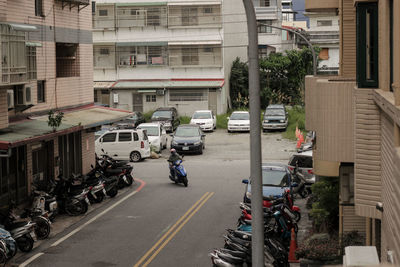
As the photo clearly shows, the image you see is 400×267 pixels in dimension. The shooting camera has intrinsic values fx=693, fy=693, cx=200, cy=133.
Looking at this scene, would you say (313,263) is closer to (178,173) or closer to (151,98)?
(178,173)

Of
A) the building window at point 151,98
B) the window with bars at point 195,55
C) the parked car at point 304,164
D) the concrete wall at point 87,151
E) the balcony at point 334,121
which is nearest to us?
the balcony at point 334,121

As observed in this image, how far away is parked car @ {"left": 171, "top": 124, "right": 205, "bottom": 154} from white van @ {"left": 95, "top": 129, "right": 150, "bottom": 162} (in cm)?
261

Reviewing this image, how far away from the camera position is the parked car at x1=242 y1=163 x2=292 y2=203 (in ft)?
69.8

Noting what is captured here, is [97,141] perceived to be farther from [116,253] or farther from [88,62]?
[116,253]

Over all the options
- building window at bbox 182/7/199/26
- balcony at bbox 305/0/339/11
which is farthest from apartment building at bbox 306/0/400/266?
building window at bbox 182/7/199/26

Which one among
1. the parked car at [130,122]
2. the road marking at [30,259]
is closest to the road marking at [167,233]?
the road marking at [30,259]

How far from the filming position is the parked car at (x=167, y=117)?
47.3 metres

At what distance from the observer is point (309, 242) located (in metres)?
15.1

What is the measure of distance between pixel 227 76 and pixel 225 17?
481 cm

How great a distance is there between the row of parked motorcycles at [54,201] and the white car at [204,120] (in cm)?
1812

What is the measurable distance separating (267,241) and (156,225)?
6042mm

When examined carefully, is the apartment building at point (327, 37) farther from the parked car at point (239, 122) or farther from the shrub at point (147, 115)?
the shrub at point (147, 115)

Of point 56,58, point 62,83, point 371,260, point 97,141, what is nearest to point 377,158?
point 371,260

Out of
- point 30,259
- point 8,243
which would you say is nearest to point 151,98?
point 30,259
